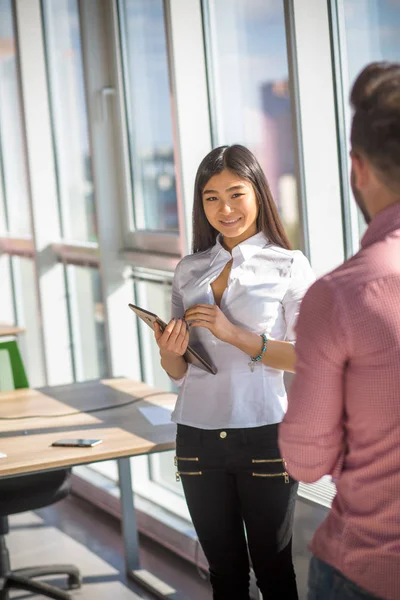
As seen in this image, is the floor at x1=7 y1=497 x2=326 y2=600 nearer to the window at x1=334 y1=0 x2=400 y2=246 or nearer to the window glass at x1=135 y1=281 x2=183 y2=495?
the window glass at x1=135 y1=281 x2=183 y2=495

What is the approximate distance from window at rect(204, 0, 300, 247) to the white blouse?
0.63m

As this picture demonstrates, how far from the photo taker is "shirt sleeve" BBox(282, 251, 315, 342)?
221 centimetres

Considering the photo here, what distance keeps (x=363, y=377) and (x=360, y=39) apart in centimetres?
174

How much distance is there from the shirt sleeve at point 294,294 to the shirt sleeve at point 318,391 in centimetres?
103

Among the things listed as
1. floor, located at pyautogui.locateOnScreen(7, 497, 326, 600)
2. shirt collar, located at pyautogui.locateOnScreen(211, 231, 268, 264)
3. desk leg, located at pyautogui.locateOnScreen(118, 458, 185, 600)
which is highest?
shirt collar, located at pyautogui.locateOnScreen(211, 231, 268, 264)

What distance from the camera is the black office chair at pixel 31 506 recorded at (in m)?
3.10

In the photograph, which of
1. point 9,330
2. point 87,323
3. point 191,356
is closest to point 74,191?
point 87,323

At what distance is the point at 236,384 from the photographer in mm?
2188

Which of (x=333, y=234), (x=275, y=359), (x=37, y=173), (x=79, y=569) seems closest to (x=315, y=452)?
(x=275, y=359)

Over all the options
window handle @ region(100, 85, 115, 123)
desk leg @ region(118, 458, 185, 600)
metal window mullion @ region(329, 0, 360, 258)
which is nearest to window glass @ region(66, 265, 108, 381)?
window handle @ region(100, 85, 115, 123)

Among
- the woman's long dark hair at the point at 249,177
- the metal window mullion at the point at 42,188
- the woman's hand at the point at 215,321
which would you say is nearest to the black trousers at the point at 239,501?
the woman's hand at the point at 215,321

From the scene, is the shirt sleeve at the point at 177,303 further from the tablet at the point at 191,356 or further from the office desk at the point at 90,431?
the office desk at the point at 90,431

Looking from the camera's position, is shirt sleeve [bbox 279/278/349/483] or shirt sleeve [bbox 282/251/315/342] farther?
shirt sleeve [bbox 282/251/315/342]

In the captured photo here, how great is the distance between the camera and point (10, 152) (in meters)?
6.62
